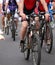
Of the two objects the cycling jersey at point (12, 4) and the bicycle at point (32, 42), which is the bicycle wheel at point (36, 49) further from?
the cycling jersey at point (12, 4)

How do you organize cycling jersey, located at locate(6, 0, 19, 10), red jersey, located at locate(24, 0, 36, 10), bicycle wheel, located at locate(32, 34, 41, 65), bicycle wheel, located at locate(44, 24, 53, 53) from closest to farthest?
bicycle wheel, located at locate(32, 34, 41, 65)
red jersey, located at locate(24, 0, 36, 10)
bicycle wheel, located at locate(44, 24, 53, 53)
cycling jersey, located at locate(6, 0, 19, 10)

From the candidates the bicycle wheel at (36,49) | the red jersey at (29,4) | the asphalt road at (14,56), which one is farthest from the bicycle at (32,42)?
the red jersey at (29,4)

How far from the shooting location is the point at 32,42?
7.22 meters

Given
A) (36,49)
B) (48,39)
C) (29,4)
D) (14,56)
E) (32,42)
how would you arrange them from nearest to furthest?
(36,49) < (32,42) < (29,4) < (14,56) < (48,39)

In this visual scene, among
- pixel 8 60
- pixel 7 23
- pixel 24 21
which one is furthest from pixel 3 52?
pixel 7 23

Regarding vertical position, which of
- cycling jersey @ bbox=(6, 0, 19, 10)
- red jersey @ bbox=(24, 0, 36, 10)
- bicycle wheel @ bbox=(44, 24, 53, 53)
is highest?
red jersey @ bbox=(24, 0, 36, 10)

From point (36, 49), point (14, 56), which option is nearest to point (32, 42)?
point (36, 49)

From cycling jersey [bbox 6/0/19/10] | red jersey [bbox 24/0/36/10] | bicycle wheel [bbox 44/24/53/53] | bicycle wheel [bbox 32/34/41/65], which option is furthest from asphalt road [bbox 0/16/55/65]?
cycling jersey [bbox 6/0/19/10]

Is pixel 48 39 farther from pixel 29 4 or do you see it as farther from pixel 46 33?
pixel 29 4

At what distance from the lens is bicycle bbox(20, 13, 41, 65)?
6.81m

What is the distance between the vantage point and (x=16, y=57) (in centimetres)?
855

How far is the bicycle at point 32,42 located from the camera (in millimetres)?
6809

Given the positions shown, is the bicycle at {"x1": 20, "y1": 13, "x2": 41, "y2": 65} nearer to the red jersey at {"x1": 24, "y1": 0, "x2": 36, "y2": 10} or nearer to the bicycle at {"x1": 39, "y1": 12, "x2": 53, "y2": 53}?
the red jersey at {"x1": 24, "y1": 0, "x2": 36, "y2": 10}

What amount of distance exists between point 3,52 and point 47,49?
1.26m
